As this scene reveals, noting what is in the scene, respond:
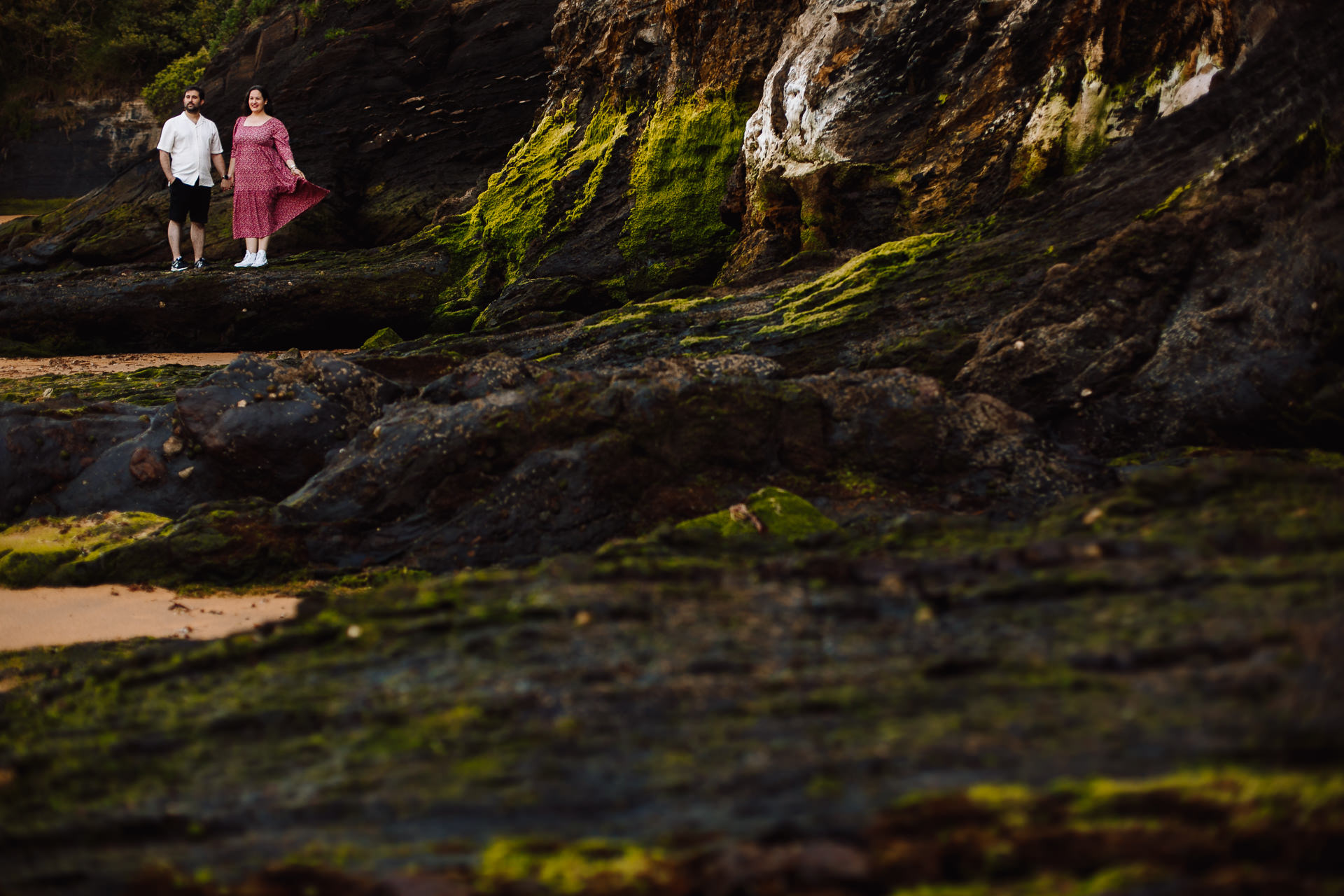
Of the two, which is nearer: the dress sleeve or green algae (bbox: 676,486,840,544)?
green algae (bbox: 676,486,840,544)

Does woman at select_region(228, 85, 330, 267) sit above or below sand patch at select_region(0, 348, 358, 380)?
above

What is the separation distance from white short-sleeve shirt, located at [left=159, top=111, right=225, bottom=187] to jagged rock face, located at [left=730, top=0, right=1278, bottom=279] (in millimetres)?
6910

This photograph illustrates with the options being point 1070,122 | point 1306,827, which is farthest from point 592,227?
point 1306,827

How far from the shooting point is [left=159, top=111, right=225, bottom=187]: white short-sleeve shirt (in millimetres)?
12109

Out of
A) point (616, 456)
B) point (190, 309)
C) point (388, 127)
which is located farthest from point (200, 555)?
point (388, 127)

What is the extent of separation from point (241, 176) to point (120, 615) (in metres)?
10.2

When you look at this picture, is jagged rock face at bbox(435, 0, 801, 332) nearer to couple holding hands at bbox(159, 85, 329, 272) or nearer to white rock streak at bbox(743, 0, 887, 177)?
white rock streak at bbox(743, 0, 887, 177)

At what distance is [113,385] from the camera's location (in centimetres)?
879

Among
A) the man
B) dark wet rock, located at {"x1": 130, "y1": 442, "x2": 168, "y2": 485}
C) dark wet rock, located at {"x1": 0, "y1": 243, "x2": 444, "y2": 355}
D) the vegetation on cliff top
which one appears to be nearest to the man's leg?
the man

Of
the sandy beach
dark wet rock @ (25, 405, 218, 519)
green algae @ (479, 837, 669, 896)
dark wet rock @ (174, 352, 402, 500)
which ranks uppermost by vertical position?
the sandy beach

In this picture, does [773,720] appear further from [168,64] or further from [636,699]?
[168,64]

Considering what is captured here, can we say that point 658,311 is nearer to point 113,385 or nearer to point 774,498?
point 774,498

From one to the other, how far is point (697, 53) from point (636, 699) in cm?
1191

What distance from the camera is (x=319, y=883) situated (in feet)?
5.96
